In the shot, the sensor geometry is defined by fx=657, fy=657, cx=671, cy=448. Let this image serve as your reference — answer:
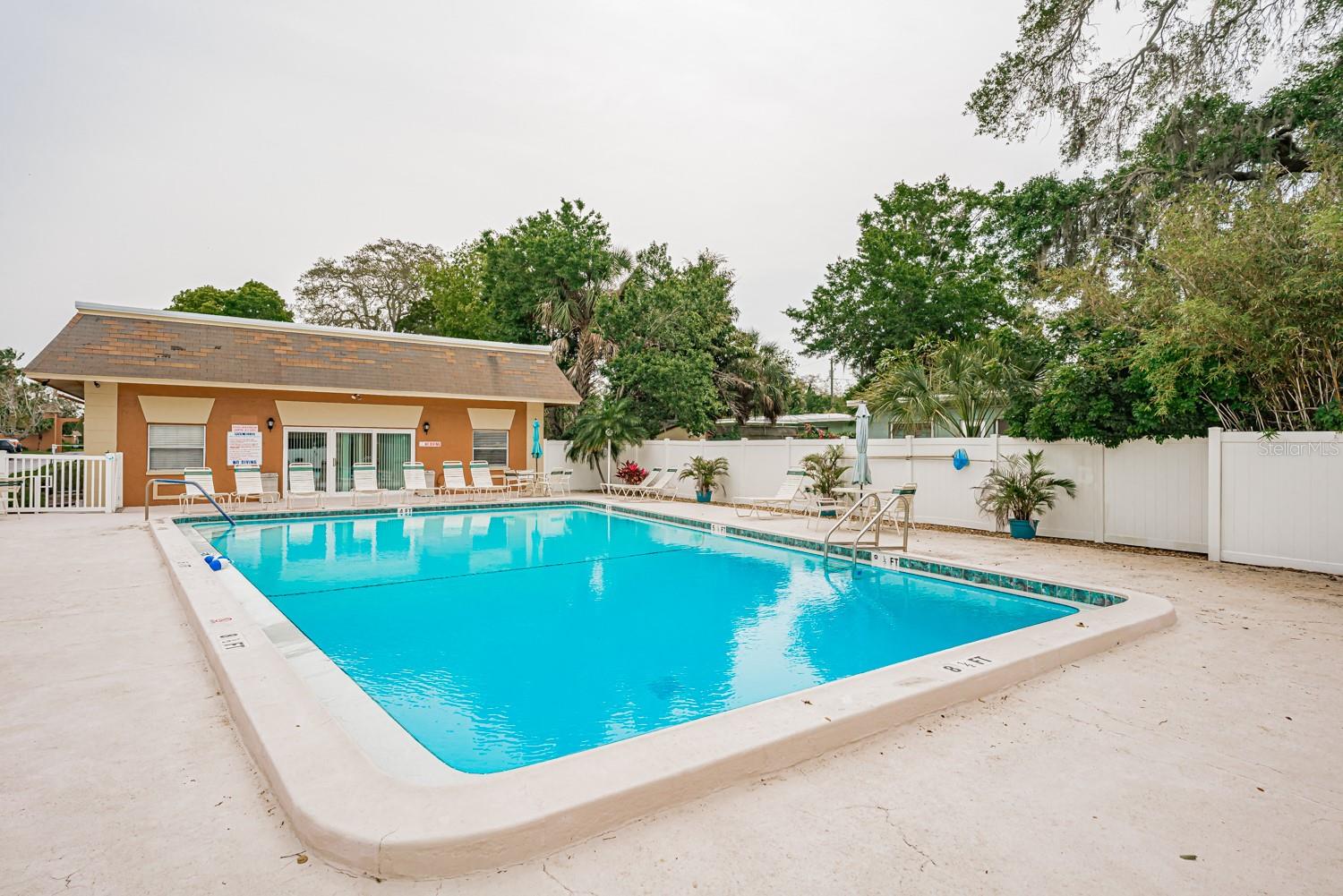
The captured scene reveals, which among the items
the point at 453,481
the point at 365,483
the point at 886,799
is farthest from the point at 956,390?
the point at 365,483

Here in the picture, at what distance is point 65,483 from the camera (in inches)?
500

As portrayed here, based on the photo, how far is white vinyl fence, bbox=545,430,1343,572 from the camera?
273 inches

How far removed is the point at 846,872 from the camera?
2057 mm

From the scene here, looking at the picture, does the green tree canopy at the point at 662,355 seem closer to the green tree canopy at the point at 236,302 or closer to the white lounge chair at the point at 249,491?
the white lounge chair at the point at 249,491

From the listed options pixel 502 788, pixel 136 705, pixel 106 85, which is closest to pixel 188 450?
pixel 106 85

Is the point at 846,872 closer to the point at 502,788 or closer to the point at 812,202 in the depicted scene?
the point at 502,788

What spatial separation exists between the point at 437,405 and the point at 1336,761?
1719 centimetres

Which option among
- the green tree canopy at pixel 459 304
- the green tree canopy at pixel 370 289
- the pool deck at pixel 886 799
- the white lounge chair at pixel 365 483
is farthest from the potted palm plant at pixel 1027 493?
the green tree canopy at pixel 370 289

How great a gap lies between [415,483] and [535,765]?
1440 cm

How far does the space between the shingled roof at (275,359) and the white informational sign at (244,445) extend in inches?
48.3

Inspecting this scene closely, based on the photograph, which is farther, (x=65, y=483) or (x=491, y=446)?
(x=491, y=446)

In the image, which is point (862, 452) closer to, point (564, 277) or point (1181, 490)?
point (1181, 490)

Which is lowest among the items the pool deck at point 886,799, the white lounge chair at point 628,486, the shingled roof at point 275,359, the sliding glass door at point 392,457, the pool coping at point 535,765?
the pool deck at point 886,799

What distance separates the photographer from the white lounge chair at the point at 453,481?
16.3 m
